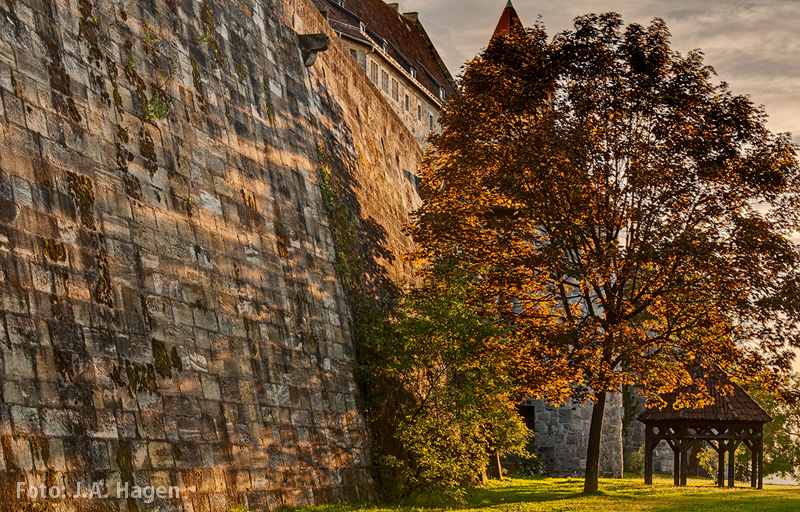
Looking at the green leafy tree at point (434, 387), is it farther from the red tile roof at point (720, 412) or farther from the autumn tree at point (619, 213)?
the red tile roof at point (720, 412)

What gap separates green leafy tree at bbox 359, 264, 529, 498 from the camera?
13766mm

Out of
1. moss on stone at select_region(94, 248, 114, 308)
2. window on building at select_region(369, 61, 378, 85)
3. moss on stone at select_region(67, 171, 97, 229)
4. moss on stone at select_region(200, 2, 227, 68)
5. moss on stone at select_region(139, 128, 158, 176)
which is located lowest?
moss on stone at select_region(94, 248, 114, 308)

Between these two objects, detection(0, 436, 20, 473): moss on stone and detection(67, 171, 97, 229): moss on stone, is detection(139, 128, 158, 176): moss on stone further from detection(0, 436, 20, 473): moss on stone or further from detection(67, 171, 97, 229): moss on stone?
detection(0, 436, 20, 473): moss on stone

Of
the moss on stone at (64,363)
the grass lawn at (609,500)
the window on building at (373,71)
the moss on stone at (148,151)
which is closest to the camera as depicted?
the moss on stone at (64,363)

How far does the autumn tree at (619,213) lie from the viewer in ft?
58.1

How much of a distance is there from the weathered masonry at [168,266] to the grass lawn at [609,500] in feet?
6.05

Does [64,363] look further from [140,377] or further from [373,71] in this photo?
[373,71]

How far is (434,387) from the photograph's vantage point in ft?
48.2

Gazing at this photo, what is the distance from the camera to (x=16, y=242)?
7355 millimetres

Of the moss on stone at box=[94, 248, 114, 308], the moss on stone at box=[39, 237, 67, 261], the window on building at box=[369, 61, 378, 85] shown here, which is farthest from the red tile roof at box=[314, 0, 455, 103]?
the moss on stone at box=[39, 237, 67, 261]

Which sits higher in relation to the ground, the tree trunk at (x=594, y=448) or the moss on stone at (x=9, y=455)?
the moss on stone at (x=9, y=455)

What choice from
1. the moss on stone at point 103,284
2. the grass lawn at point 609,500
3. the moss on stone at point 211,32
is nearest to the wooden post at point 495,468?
the grass lawn at point 609,500

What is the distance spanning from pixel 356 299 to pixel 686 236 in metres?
7.09

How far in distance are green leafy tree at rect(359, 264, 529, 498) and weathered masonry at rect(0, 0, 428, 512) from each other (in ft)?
2.36
